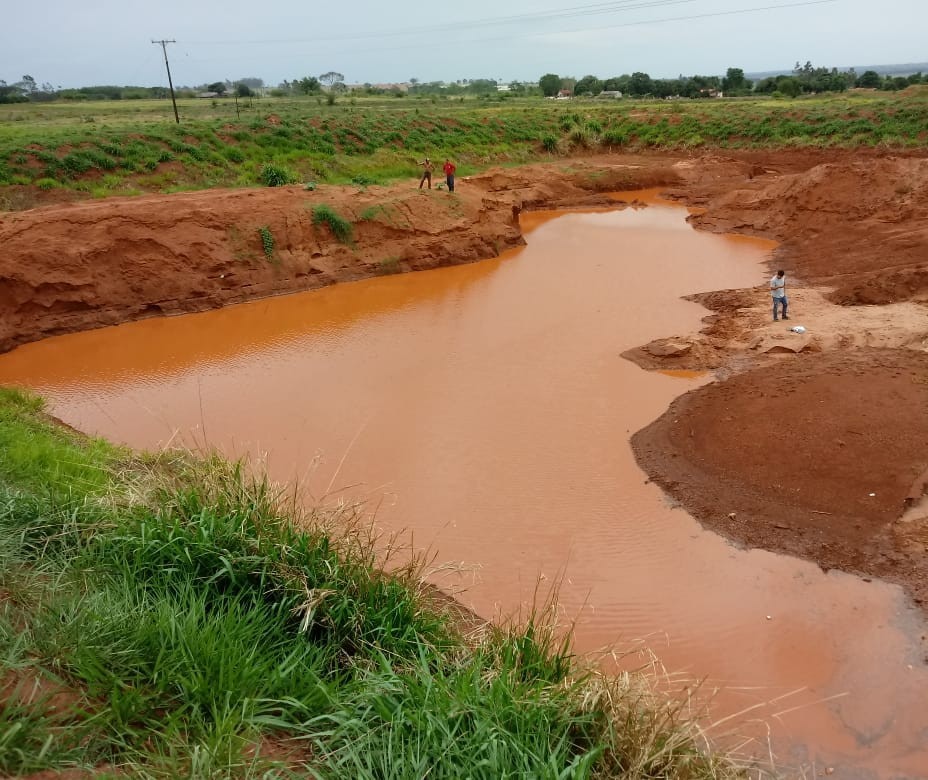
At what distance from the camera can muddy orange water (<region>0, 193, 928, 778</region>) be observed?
547cm

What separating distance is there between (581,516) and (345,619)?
3968mm

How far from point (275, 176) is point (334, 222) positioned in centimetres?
472

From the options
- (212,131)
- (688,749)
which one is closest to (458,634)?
(688,749)

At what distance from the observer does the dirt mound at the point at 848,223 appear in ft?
45.0

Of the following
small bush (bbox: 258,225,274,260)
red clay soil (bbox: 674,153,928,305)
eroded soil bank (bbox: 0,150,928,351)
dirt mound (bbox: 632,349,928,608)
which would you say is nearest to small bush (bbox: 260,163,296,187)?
eroded soil bank (bbox: 0,150,928,351)

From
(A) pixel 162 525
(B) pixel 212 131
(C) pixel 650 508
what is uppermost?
(B) pixel 212 131

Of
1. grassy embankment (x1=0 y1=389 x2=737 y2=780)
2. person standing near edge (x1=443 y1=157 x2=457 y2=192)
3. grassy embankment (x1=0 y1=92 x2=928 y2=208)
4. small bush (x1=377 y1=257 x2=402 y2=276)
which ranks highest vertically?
grassy embankment (x1=0 y1=92 x2=928 y2=208)

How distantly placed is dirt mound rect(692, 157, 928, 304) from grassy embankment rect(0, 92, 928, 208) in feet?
31.1

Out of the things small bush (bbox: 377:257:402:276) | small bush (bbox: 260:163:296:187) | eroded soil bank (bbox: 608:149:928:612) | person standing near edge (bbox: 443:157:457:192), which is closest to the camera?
eroded soil bank (bbox: 608:149:928:612)

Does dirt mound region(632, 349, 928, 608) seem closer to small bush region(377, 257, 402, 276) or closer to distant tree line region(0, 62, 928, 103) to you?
small bush region(377, 257, 402, 276)

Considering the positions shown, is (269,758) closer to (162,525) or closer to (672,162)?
(162,525)

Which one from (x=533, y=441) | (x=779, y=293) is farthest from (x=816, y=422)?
(x=779, y=293)

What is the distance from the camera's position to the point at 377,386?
10758 millimetres

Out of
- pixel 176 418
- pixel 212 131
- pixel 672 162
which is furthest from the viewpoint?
pixel 672 162
